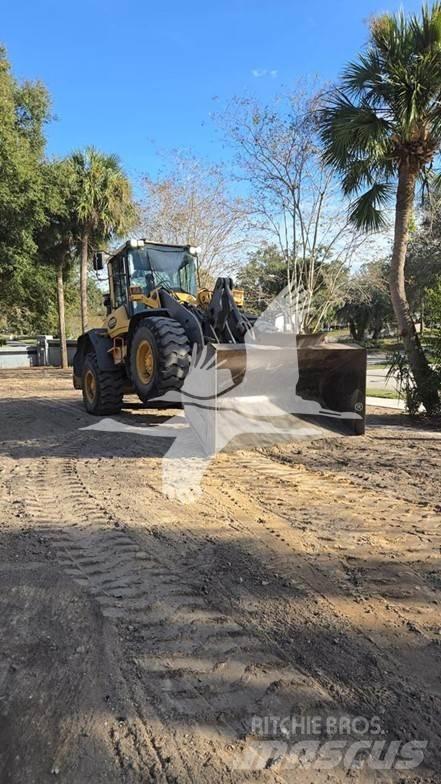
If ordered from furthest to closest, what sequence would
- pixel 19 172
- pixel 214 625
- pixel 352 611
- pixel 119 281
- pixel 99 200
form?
pixel 99 200, pixel 19 172, pixel 119 281, pixel 352 611, pixel 214 625

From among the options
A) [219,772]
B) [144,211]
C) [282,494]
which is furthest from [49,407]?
[144,211]

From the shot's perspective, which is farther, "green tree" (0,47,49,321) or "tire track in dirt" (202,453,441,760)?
"green tree" (0,47,49,321)

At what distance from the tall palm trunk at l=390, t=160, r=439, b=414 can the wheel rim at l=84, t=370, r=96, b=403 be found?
5829 mm

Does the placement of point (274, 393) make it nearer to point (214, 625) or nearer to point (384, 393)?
point (214, 625)

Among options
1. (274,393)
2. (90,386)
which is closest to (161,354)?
(274,393)

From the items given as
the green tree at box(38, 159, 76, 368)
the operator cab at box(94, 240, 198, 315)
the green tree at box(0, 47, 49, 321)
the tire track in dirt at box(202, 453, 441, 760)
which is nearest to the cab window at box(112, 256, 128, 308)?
the operator cab at box(94, 240, 198, 315)

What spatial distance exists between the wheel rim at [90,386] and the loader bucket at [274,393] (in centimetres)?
369

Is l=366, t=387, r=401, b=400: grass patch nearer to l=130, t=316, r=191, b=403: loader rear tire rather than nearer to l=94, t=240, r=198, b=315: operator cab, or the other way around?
l=94, t=240, r=198, b=315: operator cab

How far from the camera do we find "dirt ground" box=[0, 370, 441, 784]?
6.84 ft

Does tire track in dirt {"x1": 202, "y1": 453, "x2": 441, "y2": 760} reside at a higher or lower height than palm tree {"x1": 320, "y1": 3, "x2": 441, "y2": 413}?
lower

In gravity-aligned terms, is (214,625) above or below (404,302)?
below

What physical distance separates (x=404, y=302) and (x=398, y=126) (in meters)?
3.10

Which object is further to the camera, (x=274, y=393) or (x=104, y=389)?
(x=104, y=389)

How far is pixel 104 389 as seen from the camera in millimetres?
9438
